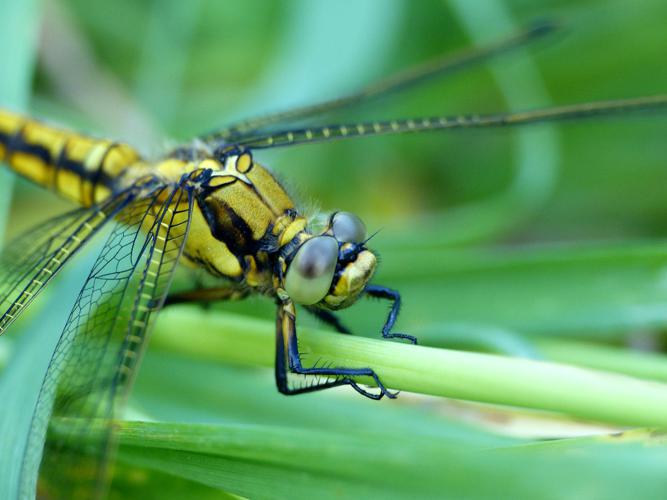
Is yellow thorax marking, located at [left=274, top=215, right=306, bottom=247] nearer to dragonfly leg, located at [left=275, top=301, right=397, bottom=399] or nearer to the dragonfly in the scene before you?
the dragonfly

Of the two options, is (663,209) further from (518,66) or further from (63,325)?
(63,325)

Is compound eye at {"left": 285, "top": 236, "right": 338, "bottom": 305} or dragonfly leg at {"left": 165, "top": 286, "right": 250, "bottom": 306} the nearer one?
compound eye at {"left": 285, "top": 236, "right": 338, "bottom": 305}

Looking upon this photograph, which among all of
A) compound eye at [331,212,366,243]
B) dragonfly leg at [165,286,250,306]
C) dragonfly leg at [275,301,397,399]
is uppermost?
compound eye at [331,212,366,243]

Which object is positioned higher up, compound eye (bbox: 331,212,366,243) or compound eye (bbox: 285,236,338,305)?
compound eye (bbox: 331,212,366,243)

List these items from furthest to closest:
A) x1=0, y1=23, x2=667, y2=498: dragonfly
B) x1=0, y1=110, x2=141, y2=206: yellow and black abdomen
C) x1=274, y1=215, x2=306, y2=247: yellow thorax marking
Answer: x1=0, y1=110, x2=141, y2=206: yellow and black abdomen → x1=274, y1=215, x2=306, y2=247: yellow thorax marking → x1=0, y1=23, x2=667, y2=498: dragonfly

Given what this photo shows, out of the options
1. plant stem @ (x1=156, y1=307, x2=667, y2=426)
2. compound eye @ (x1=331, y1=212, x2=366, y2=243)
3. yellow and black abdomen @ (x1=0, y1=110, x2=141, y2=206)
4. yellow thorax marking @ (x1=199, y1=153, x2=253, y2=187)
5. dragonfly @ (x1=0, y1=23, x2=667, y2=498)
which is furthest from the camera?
yellow and black abdomen @ (x1=0, y1=110, x2=141, y2=206)

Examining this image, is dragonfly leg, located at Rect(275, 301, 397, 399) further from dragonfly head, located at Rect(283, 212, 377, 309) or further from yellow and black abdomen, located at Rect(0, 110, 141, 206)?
yellow and black abdomen, located at Rect(0, 110, 141, 206)

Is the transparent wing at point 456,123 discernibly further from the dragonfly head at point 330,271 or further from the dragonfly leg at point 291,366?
the dragonfly leg at point 291,366

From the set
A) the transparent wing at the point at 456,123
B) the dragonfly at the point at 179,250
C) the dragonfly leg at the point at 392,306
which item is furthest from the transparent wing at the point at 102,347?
the dragonfly leg at the point at 392,306

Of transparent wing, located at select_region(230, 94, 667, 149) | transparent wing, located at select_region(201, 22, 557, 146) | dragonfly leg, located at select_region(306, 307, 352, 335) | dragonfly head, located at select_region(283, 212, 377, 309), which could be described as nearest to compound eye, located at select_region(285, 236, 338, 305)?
dragonfly head, located at select_region(283, 212, 377, 309)
